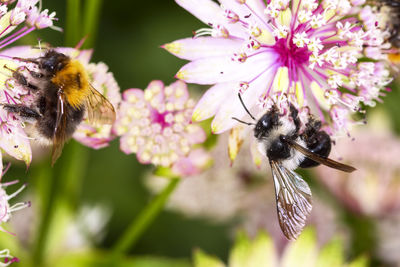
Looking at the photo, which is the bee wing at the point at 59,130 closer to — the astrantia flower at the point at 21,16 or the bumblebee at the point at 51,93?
the bumblebee at the point at 51,93

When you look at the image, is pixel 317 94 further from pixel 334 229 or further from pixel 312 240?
pixel 334 229

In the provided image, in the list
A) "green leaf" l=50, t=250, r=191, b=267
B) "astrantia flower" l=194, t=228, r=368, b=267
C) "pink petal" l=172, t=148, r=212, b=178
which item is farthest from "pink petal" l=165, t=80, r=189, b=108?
"green leaf" l=50, t=250, r=191, b=267

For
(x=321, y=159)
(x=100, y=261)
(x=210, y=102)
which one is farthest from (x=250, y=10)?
(x=100, y=261)

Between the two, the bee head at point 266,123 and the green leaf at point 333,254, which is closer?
the bee head at point 266,123

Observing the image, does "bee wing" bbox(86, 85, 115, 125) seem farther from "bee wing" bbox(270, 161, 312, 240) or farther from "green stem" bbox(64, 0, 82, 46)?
"bee wing" bbox(270, 161, 312, 240)

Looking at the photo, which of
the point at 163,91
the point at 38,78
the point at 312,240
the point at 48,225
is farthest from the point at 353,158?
the point at 38,78

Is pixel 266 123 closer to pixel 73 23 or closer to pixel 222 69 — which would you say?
pixel 222 69

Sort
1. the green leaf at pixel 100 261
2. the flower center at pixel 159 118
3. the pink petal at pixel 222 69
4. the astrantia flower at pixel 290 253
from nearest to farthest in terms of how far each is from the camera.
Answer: the pink petal at pixel 222 69, the flower center at pixel 159 118, the astrantia flower at pixel 290 253, the green leaf at pixel 100 261

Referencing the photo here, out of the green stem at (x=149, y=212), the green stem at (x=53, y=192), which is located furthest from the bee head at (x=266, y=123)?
the green stem at (x=53, y=192)
